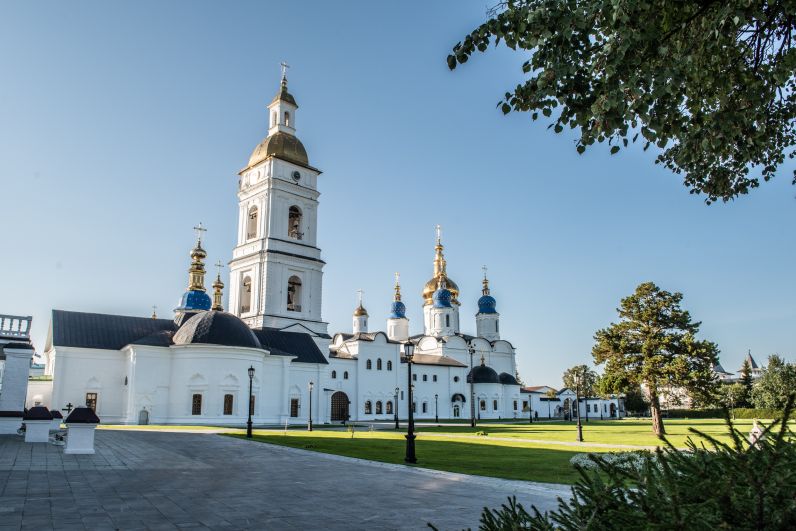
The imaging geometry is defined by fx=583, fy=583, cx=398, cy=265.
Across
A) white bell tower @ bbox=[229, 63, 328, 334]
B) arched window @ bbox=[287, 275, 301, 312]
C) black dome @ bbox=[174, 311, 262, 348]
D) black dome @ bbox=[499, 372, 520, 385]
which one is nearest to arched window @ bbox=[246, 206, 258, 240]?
white bell tower @ bbox=[229, 63, 328, 334]

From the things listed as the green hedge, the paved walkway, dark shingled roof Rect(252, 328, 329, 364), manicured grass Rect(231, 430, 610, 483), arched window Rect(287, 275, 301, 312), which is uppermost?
arched window Rect(287, 275, 301, 312)

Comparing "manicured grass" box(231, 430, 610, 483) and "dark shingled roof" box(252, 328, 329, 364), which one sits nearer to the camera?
"manicured grass" box(231, 430, 610, 483)

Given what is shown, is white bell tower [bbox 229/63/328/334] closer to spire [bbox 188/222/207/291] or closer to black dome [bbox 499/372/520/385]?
spire [bbox 188/222/207/291]

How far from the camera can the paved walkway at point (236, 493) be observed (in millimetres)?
8438

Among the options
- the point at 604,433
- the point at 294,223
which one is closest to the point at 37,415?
the point at 604,433

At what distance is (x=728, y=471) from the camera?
2.25m

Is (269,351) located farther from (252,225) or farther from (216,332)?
(252,225)

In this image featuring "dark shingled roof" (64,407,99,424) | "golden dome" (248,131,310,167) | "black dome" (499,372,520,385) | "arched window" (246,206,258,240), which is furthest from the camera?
"black dome" (499,372,520,385)

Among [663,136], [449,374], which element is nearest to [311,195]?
[449,374]

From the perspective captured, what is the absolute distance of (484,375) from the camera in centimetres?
7094

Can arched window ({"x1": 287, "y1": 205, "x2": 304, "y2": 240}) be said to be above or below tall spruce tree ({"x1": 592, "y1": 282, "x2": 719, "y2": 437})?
above

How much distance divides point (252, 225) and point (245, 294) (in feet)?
21.5

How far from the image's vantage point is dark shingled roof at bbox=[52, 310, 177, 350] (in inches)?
1737

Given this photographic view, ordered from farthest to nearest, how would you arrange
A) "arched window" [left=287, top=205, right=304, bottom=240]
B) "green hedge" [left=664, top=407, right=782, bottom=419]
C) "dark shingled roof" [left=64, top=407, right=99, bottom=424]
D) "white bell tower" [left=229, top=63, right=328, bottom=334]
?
1. "green hedge" [left=664, top=407, right=782, bottom=419]
2. "arched window" [left=287, top=205, right=304, bottom=240]
3. "white bell tower" [left=229, top=63, right=328, bottom=334]
4. "dark shingled roof" [left=64, top=407, right=99, bottom=424]
